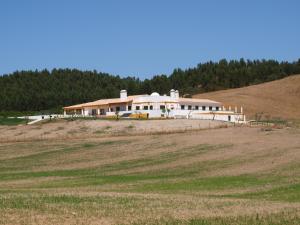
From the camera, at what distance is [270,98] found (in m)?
139

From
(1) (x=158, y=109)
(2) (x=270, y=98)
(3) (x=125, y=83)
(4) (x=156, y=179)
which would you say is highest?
(3) (x=125, y=83)

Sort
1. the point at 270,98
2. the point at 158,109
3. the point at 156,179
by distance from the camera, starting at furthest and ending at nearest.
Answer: the point at 270,98 < the point at 158,109 < the point at 156,179

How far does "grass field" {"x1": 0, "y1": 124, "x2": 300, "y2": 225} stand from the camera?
16391 millimetres

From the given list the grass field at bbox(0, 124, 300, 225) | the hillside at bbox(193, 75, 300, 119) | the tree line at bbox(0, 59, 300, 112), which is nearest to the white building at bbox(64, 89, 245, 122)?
the hillside at bbox(193, 75, 300, 119)

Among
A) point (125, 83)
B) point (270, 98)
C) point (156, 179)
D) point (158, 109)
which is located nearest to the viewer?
point (156, 179)

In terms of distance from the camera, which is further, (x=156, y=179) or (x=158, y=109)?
(x=158, y=109)

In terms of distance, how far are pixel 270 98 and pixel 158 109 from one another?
178 ft

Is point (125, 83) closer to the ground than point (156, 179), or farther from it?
farther from it

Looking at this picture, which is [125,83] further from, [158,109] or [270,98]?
[158,109]

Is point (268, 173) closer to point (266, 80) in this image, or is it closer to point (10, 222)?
point (10, 222)

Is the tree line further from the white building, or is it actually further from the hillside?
the white building

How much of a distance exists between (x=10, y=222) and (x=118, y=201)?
539cm

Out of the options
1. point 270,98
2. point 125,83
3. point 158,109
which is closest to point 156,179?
point 158,109

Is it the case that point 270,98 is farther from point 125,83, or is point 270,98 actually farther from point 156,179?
point 156,179
